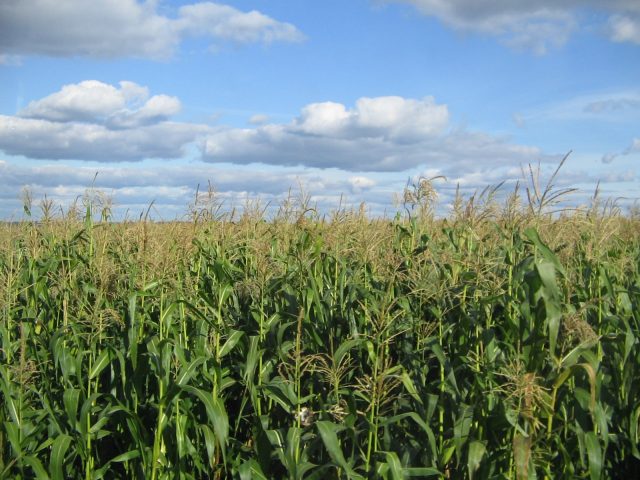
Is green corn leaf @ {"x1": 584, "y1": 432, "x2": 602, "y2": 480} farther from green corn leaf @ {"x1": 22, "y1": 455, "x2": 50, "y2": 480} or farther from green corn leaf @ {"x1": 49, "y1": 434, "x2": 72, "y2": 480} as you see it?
green corn leaf @ {"x1": 22, "y1": 455, "x2": 50, "y2": 480}

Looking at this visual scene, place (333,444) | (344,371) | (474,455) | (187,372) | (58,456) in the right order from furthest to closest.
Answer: (344,371), (58,456), (187,372), (333,444), (474,455)

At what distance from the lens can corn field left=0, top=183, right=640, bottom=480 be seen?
435 centimetres

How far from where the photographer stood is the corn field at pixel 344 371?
4.35 metres

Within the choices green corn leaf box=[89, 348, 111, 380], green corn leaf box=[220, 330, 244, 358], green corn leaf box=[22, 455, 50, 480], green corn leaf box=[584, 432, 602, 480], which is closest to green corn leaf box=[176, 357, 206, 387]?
green corn leaf box=[220, 330, 244, 358]

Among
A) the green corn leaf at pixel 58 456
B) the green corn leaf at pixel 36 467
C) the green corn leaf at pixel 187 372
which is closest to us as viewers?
the green corn leaf at pixel 187 372

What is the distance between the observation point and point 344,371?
17.4 ft

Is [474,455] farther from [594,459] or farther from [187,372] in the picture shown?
[187,372]

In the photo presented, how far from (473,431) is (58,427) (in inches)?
131

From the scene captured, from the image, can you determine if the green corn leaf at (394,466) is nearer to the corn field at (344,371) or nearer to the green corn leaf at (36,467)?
the corn field at (344,371)

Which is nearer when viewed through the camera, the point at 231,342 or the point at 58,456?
the point at 58,456

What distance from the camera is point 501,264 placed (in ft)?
17.3

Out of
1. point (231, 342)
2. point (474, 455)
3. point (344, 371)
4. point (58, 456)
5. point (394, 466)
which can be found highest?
point (231, 342)

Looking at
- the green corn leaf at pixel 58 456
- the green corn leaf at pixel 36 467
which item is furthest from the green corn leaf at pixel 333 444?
the green corn leaf at pixel 36 467

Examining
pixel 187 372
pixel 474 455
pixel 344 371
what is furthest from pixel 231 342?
pixel 474 455
